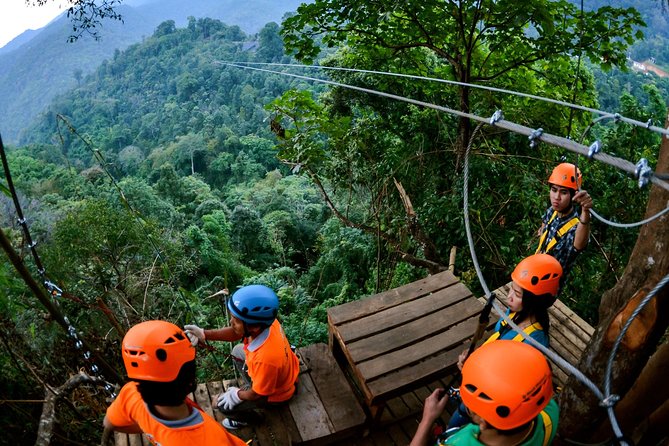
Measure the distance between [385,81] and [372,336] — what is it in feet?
17.4

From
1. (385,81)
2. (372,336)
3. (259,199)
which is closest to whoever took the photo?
(372,336)

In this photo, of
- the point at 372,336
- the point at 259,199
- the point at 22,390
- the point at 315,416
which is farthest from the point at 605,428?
the point at 259,199

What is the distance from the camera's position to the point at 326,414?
3002mm

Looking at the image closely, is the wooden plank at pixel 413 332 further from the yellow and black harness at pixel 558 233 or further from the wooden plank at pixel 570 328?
the wooden plank at pixel 570 328

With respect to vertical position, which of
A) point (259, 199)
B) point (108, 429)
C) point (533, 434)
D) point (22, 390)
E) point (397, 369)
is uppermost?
point (108, 429)

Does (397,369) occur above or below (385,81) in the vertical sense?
below

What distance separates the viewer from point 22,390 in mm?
4395

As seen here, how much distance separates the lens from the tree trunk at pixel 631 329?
6.00ft

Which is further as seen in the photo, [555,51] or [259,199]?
[259,199]

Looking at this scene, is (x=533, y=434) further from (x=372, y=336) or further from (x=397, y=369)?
(x=372, y=336)

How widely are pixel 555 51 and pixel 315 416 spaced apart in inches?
187

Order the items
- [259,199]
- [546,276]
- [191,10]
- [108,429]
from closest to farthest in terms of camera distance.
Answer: [108,429] → [546,276] → [259,199] → [191,10]

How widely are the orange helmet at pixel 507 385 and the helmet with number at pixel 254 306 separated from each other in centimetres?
127

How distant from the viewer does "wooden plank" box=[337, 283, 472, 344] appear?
319cm
